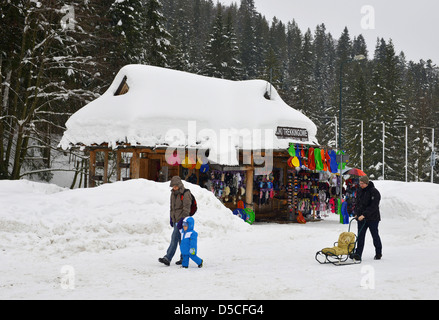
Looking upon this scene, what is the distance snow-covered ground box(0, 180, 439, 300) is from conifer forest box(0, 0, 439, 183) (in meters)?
8.47

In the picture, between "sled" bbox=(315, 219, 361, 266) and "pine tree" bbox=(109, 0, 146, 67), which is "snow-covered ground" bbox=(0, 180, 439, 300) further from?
"pine tree" bbox=(109, 0, 146, 67)

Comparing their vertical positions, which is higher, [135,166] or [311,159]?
[311,159]

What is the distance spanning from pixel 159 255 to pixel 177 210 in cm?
171

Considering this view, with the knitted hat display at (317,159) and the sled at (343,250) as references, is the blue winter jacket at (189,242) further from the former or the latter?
the knitted hat display at (317,159)

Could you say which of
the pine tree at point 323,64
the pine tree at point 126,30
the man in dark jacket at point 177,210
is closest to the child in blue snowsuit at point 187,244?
the man in dark jacket at point 177,210

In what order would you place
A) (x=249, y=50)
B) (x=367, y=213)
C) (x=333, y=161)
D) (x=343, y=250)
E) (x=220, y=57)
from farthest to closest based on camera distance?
(x=249, y=50) < (x=220, y=57) < (x=333, y=161) < (x=367, y=213) < (x=343, y=250)

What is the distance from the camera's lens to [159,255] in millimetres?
10016

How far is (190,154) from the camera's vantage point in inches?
687

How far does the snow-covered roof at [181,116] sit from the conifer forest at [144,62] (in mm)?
2592

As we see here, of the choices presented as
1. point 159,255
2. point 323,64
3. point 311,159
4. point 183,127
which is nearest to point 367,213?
point 159,255

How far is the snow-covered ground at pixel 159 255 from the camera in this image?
21.9 ft

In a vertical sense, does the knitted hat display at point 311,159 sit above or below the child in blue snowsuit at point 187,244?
above

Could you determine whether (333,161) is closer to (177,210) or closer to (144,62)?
(177,210)
